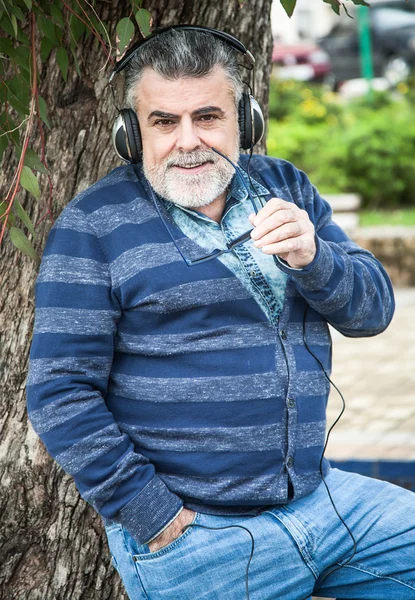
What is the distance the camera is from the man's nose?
7.92ft

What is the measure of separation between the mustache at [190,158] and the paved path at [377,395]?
2.51 metres

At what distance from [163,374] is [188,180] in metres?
0.50

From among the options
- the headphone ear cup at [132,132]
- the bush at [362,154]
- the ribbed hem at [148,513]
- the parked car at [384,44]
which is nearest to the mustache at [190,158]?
the headphone ear cup at [132,132]

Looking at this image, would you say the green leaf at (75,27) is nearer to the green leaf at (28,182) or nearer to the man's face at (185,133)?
the man's face at (185,133)

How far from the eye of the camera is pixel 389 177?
32.9ft

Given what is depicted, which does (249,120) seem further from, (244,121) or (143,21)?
(143,21)

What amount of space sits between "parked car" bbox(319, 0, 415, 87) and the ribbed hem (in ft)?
57.9

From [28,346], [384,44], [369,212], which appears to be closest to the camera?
[28,346]

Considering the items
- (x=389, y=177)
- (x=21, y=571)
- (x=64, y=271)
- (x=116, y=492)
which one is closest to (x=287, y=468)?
(x=116, y=492)

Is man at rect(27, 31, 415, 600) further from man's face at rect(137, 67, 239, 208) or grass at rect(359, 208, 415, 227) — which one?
grass at rect(359, 208, 415, 227)

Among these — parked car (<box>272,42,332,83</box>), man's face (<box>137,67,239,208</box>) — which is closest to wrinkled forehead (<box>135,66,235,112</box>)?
man's face (<box>137,67,239,208</box>)

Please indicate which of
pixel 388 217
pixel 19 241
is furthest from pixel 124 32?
pixel 388 217

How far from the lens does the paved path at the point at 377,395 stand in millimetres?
5004

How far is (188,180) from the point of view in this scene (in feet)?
8.01
